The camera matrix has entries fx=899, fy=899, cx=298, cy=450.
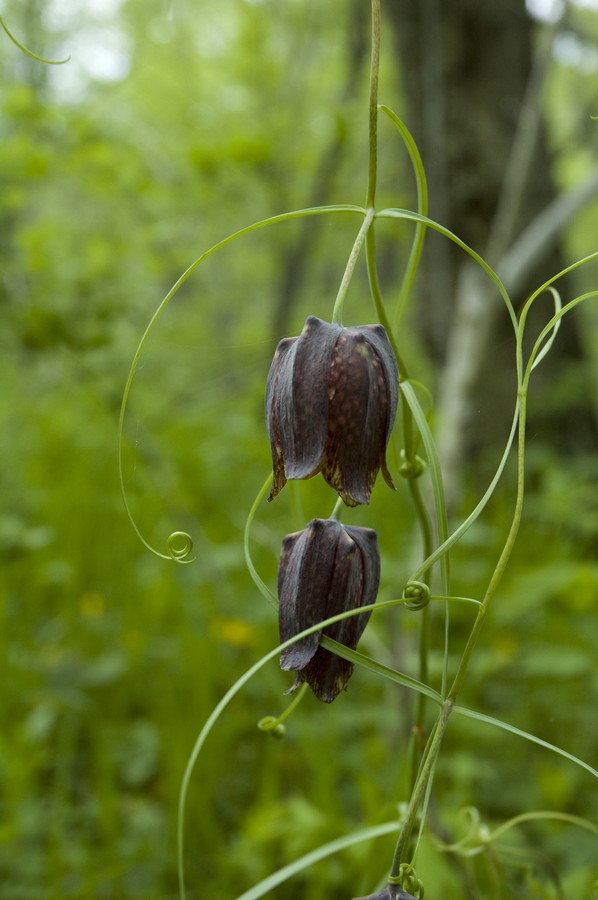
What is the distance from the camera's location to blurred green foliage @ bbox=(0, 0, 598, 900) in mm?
1438

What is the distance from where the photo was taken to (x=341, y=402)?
50cm

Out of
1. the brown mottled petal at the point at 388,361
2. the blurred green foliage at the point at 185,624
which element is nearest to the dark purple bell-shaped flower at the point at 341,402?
the brown mottled petal at the point at 388,361

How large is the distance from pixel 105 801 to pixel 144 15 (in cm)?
472

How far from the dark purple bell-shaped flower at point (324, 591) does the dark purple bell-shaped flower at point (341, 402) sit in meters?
0.06

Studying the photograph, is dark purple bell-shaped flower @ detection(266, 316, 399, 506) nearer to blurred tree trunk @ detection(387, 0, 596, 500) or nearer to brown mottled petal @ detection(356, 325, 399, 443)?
brown mottled petal @ detection(356, 325, 399, 443)

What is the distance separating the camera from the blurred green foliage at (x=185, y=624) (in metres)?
1.44

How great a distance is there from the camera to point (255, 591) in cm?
217

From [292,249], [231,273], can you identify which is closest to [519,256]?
[292,249]

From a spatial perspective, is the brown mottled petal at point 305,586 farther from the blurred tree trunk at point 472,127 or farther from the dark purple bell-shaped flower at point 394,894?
the blurred tree trunk at point 472,127

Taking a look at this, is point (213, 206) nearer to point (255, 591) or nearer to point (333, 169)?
point (333, 169)

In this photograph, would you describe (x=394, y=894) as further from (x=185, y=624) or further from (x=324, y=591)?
(x=185, y=624)

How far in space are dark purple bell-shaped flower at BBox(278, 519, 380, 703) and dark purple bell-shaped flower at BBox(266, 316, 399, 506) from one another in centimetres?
6

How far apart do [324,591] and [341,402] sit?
116 millimetres

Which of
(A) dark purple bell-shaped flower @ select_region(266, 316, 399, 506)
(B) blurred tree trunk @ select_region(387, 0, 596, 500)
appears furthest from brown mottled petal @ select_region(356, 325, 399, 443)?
(B) blurred tree trunk @ select_region(387, 0, 596, 500)
